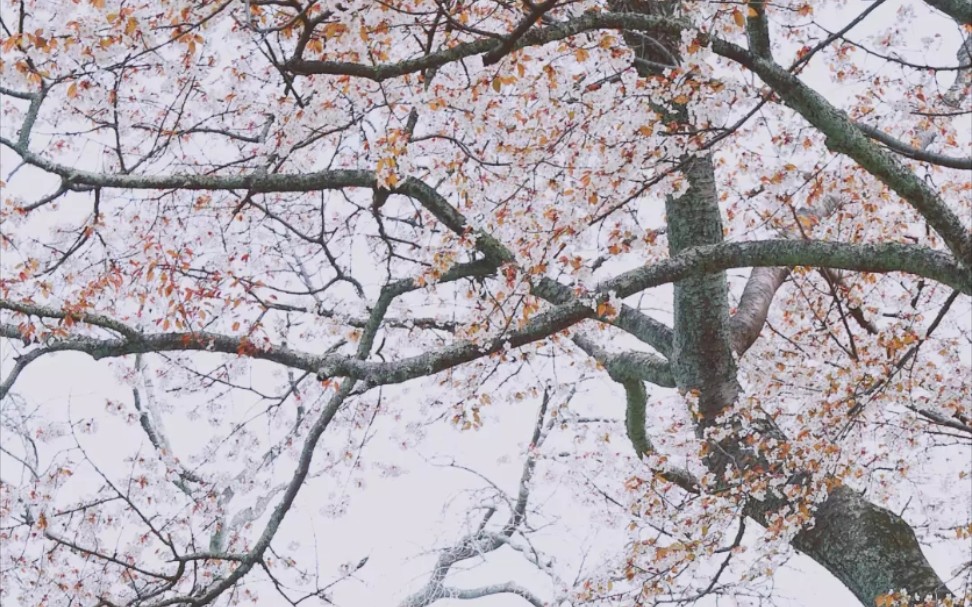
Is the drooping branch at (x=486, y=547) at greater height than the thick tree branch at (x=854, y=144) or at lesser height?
greater

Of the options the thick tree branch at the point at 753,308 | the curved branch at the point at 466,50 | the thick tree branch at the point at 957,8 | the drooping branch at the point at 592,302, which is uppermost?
the thick tree branch at the point at 753,308

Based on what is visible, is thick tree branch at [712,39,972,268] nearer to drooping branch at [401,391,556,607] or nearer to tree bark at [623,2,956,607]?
tree bark at [623,2,956,607]

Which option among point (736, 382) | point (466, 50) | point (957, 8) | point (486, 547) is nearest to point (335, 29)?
point (466, 50)

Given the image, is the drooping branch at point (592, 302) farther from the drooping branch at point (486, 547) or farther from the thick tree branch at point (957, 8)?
the drooping branch at point (486, 547)

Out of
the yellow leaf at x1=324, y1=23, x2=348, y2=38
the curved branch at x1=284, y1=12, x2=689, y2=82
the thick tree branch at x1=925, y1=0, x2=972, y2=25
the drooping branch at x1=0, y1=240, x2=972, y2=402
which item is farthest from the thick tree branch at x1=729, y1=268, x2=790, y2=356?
the yellow leaf at x1=324, y1=23, x2=348, y2=38

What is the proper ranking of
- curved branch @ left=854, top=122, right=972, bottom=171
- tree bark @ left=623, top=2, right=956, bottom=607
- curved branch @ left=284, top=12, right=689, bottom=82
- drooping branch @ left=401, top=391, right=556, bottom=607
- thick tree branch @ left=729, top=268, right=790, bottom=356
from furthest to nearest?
1. drooping branch @ left=401, top=391, right=556, bottom=607
2. thick tree branch @ left=729, top=268, right=790, bottom=356
3. tree bark @ left=623, top=2, right=956, bottom=607
4. curved branch @ left=854, top=122, right=972, bottom=171
5. curved branch @ left=284, top=12, right=689, bottom=82

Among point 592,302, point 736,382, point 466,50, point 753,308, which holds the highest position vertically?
point 753,308

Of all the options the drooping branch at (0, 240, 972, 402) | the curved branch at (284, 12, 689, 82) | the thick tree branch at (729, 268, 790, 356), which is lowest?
the drooping branch at (0, 240, 972, 402)

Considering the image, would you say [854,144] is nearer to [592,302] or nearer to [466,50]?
[592,302]

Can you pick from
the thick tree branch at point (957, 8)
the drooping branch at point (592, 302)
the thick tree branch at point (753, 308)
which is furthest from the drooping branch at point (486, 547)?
the thick tree branch at point (957, 8)

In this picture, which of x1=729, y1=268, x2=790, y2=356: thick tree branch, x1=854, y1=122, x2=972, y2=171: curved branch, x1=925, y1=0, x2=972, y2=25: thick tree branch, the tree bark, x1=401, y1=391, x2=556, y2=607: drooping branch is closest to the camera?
x1=854, y1=122, x2=972, y2=171: curved branch

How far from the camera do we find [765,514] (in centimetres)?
579

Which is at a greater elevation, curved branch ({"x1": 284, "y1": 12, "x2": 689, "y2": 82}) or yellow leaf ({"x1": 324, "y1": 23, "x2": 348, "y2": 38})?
yellow leaf ({"x1": 324, "y1": 23, "x2": 348, "y2": 38})

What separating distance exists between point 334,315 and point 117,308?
1.78 m
